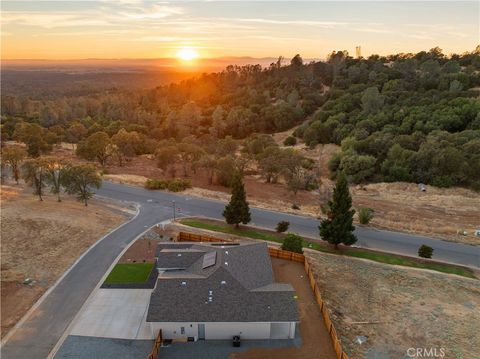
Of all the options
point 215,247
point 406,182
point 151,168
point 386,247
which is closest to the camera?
point 215,247

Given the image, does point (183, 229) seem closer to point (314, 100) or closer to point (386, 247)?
point (386, 247)

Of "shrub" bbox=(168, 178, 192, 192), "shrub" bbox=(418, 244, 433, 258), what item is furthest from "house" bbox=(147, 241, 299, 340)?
"shrub" bbox=(168, 178, 192, 192)

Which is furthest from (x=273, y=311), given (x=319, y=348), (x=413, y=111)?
(x=413, y=111)

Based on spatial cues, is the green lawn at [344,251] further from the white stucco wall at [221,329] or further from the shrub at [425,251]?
the white stucco wall at [221,329]

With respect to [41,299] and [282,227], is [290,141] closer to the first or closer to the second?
[282,227]

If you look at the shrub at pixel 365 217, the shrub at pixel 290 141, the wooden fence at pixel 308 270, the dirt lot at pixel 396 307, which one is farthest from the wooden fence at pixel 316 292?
the shrub at pixel 290 141

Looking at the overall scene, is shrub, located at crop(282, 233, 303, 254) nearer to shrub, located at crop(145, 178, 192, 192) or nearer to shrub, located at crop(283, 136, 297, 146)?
shrub, located at crop(145, 178, 192, 192)

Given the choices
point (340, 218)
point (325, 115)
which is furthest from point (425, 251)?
point (325, 115)
